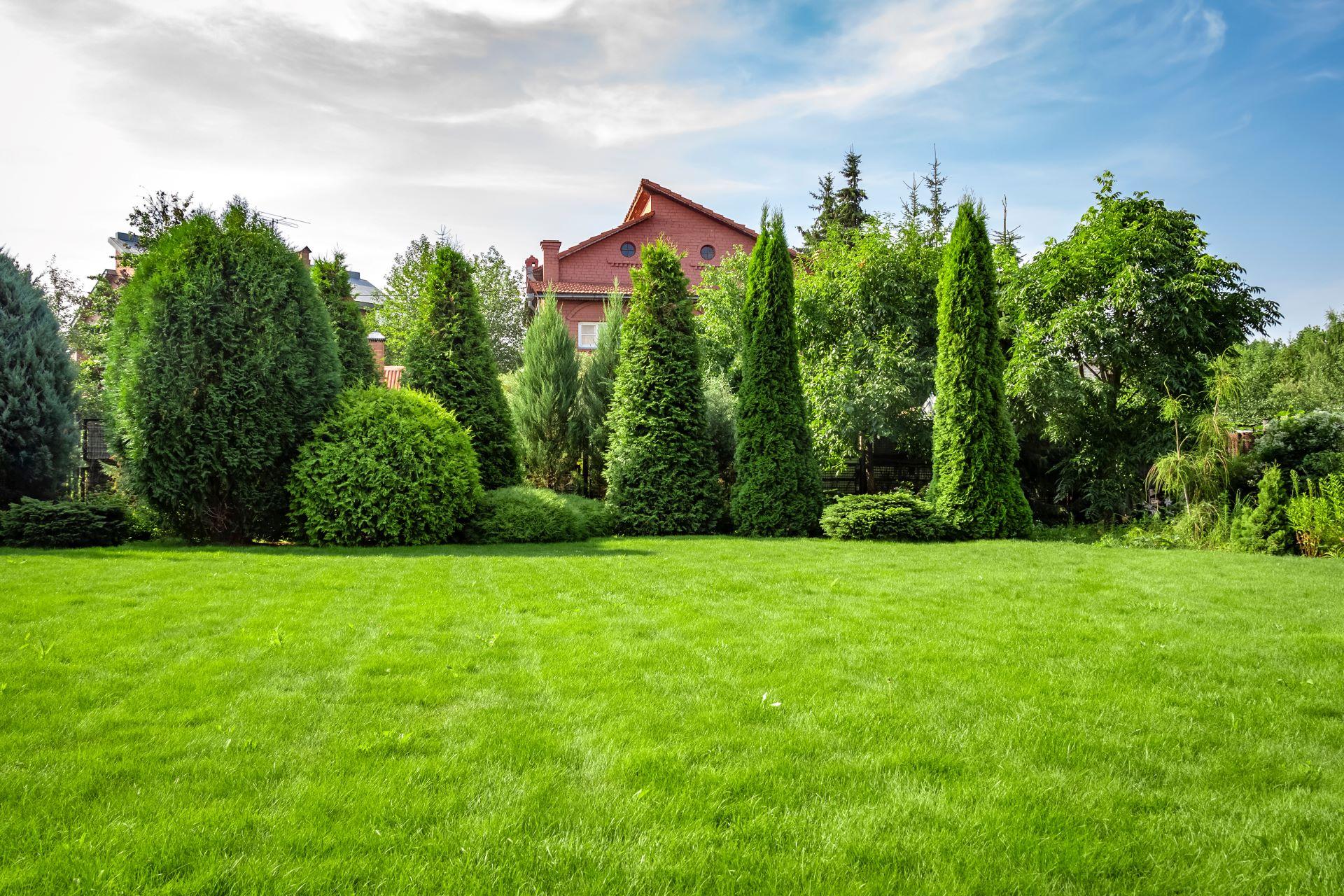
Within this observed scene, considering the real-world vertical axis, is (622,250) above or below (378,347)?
above

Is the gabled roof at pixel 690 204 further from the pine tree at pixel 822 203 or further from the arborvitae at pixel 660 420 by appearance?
the arborvitae at pixel 660 420

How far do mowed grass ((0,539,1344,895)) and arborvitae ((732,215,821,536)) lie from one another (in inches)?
233

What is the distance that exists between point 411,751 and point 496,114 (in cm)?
845

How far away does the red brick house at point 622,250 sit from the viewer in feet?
89.2

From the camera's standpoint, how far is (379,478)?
31.2ft

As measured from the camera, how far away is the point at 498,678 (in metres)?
3.79

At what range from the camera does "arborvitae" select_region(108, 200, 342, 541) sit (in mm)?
9164

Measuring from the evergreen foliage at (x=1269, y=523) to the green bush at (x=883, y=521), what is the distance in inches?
149

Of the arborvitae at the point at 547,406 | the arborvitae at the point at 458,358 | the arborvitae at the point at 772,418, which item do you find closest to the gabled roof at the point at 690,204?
the arborvitae at the point at 547,406

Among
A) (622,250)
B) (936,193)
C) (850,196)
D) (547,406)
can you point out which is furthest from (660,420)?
(850,196)

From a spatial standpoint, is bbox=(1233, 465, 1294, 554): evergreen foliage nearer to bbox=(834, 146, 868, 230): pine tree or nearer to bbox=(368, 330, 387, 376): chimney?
bbox=(368, 330, 387, 376): chimney

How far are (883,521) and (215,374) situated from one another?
9382 millimetres

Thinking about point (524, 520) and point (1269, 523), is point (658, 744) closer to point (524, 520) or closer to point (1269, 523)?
point (524, 520)

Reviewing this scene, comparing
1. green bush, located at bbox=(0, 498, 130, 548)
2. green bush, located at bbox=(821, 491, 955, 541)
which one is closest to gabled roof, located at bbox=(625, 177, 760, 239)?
green bush, located at bbox=(821, 491, 955, 541)
